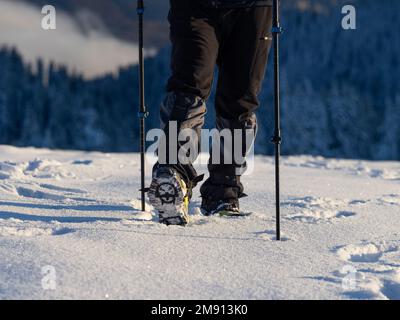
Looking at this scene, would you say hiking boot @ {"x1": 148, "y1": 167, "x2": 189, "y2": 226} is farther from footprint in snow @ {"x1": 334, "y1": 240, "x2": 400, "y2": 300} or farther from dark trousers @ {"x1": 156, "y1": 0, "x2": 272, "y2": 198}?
footprint in snow @ {"x1": 334, "y1": 240, "x2": 400, "y2": 300}

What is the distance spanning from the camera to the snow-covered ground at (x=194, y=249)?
6.35 feet

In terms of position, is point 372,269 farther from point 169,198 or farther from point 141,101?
point 141,101

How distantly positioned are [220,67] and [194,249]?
130 cm

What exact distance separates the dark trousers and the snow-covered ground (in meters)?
0.43

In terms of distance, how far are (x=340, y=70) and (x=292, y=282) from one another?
122 m

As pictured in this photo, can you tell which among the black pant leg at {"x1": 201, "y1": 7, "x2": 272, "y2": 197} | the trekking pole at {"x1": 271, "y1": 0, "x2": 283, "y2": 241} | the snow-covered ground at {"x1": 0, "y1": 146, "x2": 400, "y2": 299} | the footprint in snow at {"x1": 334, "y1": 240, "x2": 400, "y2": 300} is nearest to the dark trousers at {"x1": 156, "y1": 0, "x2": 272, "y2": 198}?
the black pant leg at {"x1": 201, "y1": 7, "x2": 272, "y2": 197}

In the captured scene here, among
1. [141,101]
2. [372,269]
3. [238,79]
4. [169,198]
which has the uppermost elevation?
[238,79]

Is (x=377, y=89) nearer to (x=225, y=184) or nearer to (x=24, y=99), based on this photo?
(x=24, y=99)

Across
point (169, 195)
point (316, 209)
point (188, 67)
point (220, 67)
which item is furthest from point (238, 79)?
point (316, 209)

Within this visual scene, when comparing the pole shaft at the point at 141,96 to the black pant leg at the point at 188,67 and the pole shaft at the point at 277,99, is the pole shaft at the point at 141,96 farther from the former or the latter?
the pole shaft at the point at 277,99

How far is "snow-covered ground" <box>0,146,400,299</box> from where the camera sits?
194cm

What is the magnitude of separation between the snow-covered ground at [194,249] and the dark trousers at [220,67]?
1.41 ft

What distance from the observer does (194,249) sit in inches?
96.7
